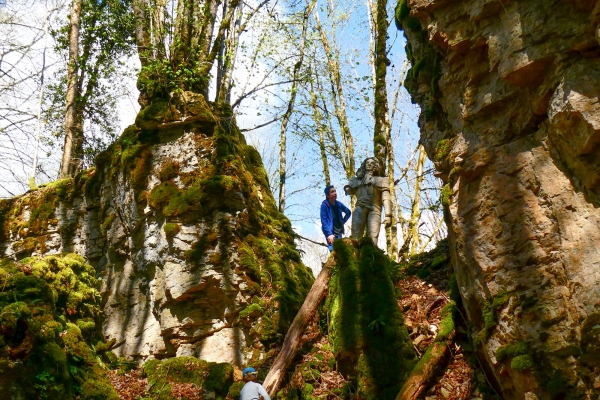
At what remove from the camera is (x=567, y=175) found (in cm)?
514

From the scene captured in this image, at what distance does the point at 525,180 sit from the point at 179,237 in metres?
6.87

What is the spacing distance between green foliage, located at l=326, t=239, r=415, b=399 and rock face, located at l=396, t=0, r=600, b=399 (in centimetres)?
116

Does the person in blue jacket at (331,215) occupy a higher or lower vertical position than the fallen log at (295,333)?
higher

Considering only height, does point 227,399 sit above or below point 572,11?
below

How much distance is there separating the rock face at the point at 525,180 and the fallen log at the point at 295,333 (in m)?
2.48

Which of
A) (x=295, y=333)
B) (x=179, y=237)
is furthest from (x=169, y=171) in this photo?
(x=295, y=333)

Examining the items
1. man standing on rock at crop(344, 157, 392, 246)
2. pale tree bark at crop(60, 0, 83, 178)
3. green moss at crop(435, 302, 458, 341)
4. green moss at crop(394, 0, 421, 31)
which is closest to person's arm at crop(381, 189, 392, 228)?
Result: man standing on rock at crop(344, 157, 392, 246)

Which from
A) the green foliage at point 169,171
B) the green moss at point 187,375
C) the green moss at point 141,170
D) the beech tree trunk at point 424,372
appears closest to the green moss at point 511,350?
the beech tree trunk at point 424,372

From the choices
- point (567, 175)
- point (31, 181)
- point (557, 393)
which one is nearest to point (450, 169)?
point (567, 175)

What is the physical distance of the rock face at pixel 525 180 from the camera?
475cm

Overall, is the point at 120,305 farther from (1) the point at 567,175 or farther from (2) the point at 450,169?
(1) the point at 567,175

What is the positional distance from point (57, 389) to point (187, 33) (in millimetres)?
9649

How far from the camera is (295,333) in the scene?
8.11 metres

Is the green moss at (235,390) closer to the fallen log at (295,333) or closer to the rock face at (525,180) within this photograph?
the fallen log at (295,333)
